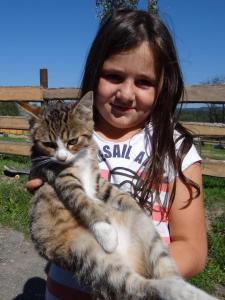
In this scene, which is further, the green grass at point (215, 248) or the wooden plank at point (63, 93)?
the wooden plank at point (63, 93)

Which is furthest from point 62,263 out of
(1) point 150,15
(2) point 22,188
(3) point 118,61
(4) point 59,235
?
(2) point 22,188

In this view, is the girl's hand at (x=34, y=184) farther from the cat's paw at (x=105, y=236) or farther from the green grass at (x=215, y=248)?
the green grass at (x=215, y=248)

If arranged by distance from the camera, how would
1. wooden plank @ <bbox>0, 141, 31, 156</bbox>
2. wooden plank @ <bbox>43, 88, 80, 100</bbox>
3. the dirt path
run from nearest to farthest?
the dirt path
wooden plank @ <bbox>43, 88, 80, 100</bbox>
wooden plank @ <bbox>0, 141, 31, 156</bbox>

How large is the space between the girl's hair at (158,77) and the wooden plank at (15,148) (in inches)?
261

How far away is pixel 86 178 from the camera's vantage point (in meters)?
2.78

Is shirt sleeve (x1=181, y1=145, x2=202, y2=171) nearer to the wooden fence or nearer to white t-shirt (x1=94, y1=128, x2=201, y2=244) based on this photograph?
white t-shirt (x1=94, y1=128, x2=201, y2=244)

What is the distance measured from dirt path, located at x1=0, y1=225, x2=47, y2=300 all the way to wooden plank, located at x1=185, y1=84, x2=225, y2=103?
3306mm

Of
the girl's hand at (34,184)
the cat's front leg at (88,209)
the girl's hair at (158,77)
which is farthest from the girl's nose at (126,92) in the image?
the girl's hand at (34,184)

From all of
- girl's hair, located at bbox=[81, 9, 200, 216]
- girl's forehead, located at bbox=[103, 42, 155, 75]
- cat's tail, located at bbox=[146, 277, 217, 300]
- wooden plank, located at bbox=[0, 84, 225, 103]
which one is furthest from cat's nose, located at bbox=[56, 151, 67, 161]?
wooden plank, located at bbox=[0, 84, 225, 103]

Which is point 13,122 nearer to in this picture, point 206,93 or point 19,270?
point 206,93

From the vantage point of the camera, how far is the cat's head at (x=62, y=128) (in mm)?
2904

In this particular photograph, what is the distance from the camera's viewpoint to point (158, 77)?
9.14 ft

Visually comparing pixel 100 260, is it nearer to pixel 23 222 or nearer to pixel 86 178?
pixel 86 178

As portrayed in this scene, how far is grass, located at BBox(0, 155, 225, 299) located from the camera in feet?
13.9
